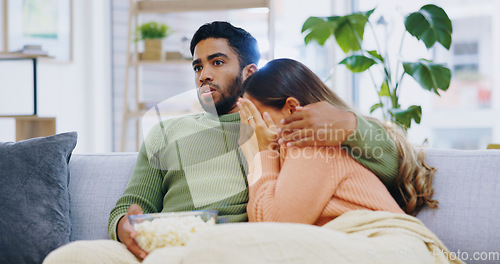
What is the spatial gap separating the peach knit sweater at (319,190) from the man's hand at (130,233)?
1.03 feet

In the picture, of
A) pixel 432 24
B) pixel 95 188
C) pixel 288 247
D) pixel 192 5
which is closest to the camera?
pixel 288 247

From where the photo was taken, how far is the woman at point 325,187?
1.23 m

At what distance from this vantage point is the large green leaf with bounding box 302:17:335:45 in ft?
10.0

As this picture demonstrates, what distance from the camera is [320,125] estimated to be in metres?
1.43

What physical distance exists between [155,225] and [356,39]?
2.14m

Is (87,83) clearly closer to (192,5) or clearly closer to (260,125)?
(192,5)

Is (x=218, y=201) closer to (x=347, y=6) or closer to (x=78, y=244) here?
(x=78, y=244)

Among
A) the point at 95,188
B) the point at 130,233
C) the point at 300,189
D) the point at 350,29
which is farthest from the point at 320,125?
the point at 350,29

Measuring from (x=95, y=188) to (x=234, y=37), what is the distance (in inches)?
28.5

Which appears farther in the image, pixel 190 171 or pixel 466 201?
pixel 190 171

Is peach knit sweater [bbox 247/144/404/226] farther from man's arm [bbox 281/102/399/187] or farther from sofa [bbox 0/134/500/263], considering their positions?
sofa [bbox 0/134/500/263]

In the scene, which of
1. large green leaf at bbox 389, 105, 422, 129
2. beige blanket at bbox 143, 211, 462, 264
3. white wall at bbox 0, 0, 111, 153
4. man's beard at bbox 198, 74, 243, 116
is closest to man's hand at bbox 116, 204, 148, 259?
beige blanket at bbox 143, 211, 462, 264

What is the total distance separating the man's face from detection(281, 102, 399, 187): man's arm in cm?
50

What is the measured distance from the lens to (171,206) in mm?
1728
